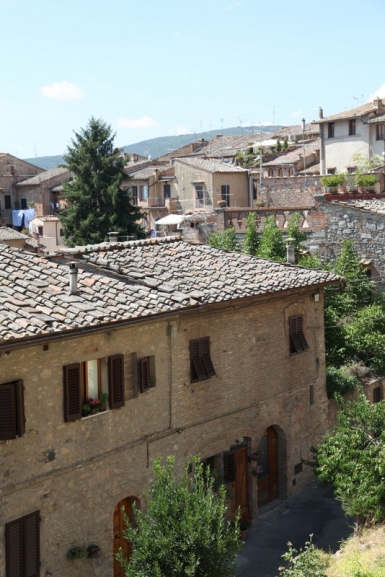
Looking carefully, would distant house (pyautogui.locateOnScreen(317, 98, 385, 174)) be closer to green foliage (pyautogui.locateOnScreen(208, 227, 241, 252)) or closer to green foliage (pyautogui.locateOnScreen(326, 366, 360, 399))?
green foliage (pyautogui.locateOnScreen(208, 227, 241, 252))

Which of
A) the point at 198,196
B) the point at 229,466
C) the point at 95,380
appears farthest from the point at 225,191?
the point at 95,380

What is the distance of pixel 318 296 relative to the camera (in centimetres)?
2084

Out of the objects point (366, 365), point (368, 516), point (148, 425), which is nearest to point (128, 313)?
point (148, 425)

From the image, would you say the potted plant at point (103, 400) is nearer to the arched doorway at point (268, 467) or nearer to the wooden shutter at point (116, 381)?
the wooden shutter at point (116, 381)

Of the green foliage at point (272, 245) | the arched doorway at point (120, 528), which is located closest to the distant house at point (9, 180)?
the green foliage at point (272, 245)

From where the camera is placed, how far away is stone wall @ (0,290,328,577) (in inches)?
542

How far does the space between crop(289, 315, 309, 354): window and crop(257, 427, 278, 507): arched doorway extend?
208 cm

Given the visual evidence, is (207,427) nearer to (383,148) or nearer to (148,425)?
(148,425)

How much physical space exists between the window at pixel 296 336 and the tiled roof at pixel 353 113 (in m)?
31.7

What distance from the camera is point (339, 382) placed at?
72.9ft

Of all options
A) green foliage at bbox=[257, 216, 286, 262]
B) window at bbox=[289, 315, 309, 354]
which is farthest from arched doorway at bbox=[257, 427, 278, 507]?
green foliage at bbox=[257, 216, 286, 262]

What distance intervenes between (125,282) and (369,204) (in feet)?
40.7

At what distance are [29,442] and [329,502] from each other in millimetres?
9173

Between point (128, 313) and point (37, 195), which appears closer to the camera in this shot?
point (128, 313)
